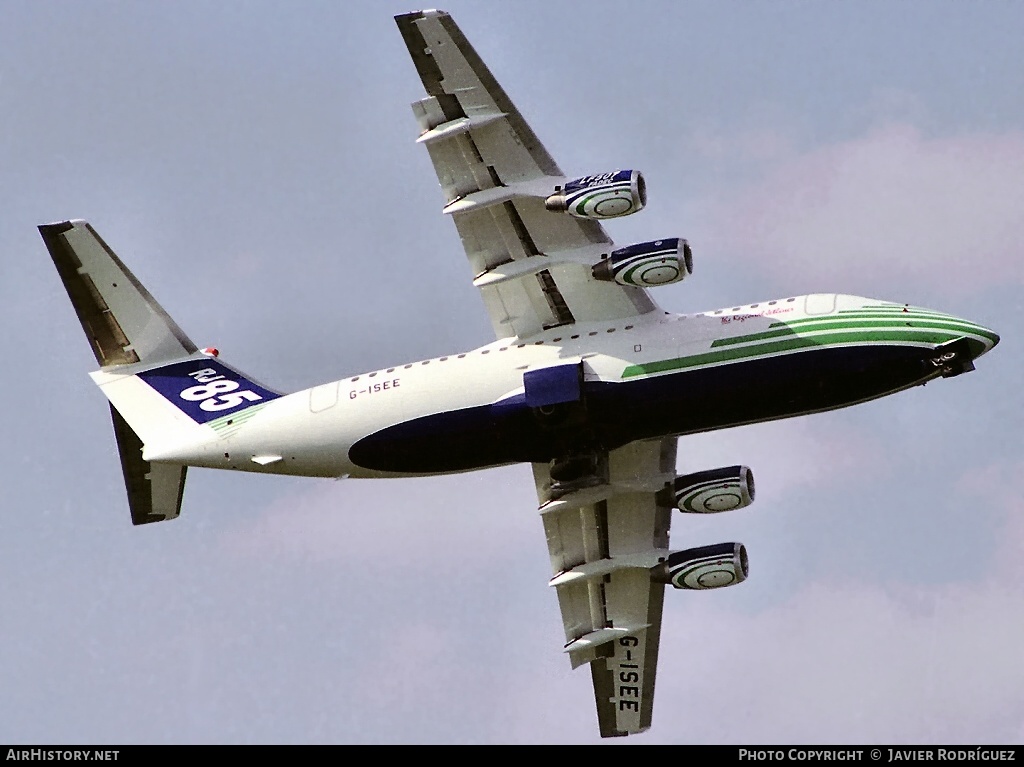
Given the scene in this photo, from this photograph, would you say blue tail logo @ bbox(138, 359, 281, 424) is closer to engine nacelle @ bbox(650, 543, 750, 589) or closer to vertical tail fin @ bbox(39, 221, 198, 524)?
vertical tail fin @ bbox(39, 221, 198, 524)

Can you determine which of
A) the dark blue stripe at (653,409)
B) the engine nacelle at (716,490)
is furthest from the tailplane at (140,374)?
the engine nacelle at (716,490)

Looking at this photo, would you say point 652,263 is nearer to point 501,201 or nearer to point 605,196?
point 605,196

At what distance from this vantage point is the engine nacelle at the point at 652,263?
41844 mm

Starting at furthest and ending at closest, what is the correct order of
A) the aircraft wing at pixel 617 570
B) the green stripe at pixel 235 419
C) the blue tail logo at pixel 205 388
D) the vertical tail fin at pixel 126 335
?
the aircraft wing at pixel 617 570 → the blue tail logo at pixel 205 388 → the vertical tail fin at pixel 126 335 → the green stripe at pixel 235 419

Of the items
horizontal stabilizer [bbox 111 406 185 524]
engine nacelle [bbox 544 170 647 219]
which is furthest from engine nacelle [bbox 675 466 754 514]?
horizontal stabilizer [bbox 111 406 185 524]

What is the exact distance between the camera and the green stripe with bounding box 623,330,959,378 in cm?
4191

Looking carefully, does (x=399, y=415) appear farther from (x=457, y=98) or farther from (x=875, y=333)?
(x=875, y=333)

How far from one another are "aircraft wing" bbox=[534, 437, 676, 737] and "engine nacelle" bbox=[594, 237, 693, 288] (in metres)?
5.44

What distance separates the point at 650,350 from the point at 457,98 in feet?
21.9

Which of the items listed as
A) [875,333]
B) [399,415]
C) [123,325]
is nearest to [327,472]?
[399,415]

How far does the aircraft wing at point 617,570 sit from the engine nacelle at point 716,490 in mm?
594

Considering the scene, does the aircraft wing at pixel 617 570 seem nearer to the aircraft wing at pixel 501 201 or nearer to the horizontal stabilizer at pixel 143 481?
the aircraft wing at pixel 501 201

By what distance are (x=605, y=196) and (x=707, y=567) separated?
32.4 ft
